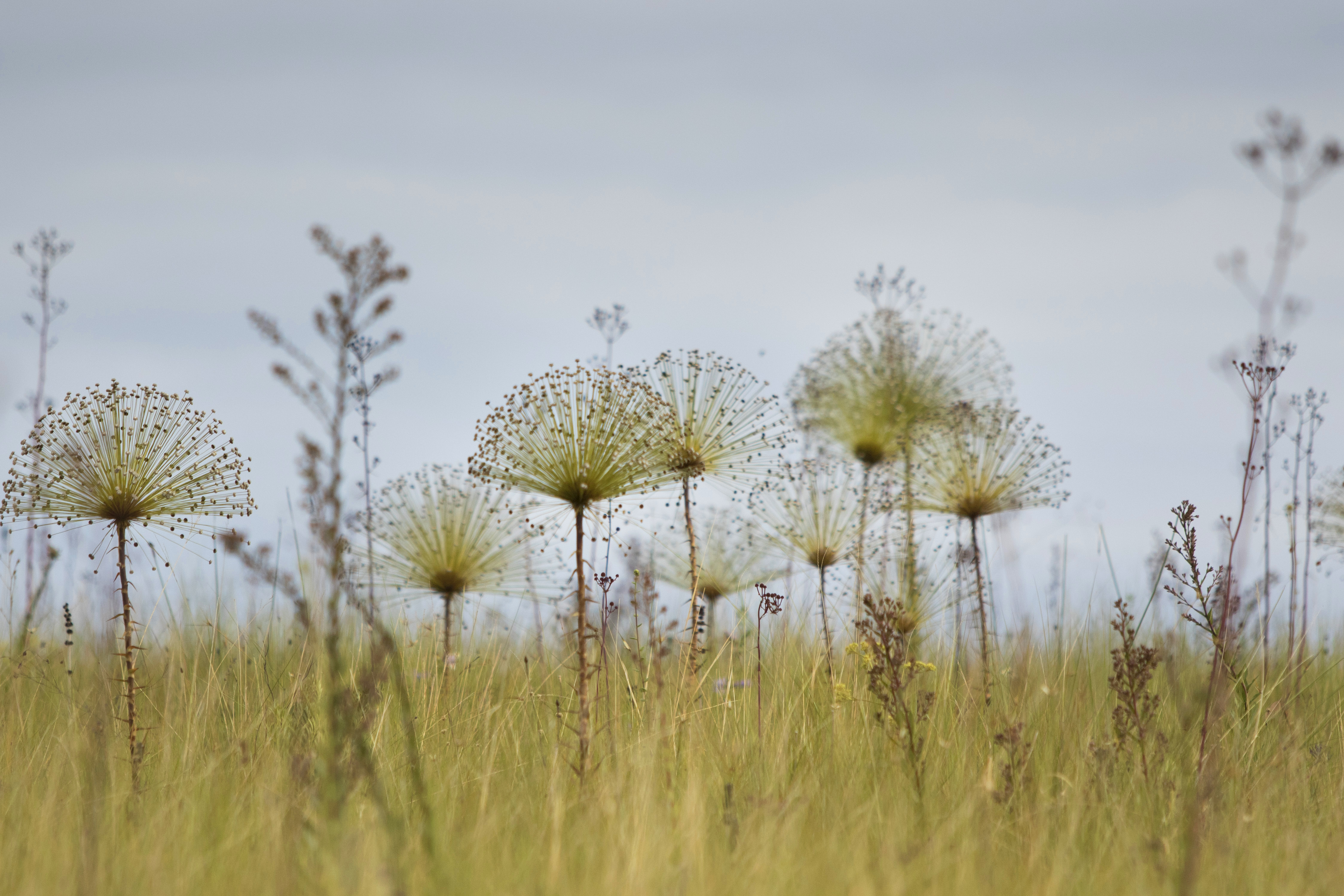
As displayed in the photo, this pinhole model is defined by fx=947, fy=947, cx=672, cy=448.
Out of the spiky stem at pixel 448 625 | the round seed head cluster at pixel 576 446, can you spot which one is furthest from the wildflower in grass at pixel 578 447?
the spiky stem at pixel 448 625

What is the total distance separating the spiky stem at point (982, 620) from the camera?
6.76m

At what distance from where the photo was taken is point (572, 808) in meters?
4.56

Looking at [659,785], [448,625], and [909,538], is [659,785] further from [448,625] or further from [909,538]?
[909,538]

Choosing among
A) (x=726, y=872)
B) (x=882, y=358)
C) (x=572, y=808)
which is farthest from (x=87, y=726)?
(x=882, y=358)

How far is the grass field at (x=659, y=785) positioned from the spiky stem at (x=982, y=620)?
0.52 feet

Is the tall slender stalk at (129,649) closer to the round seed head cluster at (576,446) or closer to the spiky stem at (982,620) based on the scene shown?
the round seed head cluster at (576,446)

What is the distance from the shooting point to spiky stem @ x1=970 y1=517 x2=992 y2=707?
6.76 metres

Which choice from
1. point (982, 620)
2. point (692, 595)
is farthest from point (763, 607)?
point (982, 620)

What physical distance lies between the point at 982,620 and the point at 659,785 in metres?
3.46

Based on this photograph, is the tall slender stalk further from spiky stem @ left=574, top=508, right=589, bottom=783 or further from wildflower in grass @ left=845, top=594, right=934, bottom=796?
wildflower in grass @ left=845, top=594, right=934, bottom=796

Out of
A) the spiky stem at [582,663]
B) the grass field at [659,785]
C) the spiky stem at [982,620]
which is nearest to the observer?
the grass field at [659,785]

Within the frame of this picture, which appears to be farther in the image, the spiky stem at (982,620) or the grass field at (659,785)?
the spiky stem at (982,620)

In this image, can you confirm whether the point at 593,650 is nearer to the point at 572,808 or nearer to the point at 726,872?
the point at 572,808

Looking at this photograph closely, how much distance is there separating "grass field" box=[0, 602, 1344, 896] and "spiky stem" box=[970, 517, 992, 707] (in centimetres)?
16
